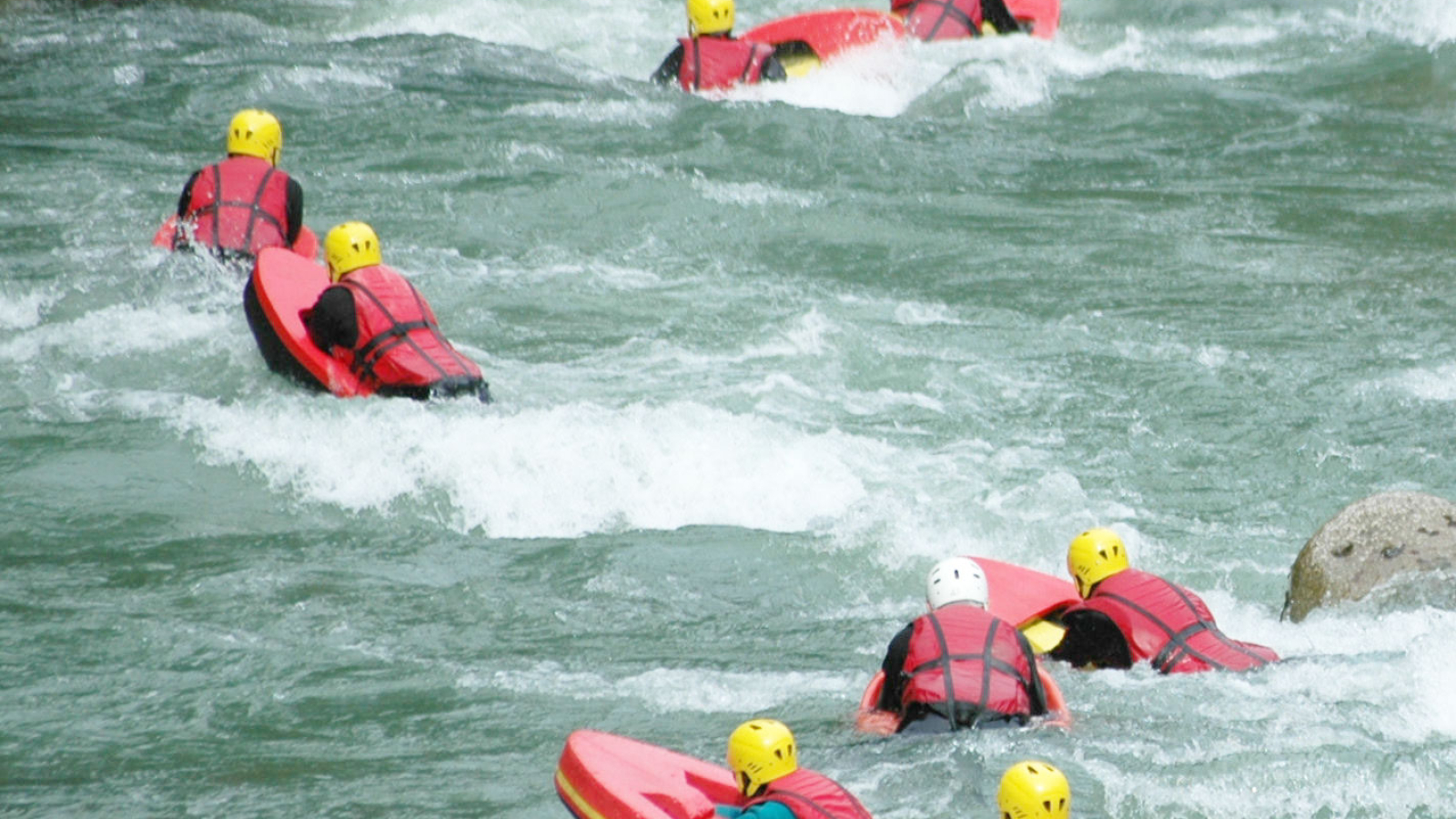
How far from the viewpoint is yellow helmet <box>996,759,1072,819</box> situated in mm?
4523

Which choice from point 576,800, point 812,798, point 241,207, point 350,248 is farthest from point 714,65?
point 812,798

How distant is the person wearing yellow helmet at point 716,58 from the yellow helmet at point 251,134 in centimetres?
406

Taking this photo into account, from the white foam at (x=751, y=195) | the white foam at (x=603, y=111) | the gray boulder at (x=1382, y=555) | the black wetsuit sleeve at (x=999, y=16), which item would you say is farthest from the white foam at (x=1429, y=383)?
the black wetsuit sleeve at (x=999, y=16)

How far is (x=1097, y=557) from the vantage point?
671 centimetres

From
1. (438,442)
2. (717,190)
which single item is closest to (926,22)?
(717,190)

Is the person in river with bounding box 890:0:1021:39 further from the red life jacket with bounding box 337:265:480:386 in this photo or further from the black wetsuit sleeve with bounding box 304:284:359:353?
the black wetsuit sleeve with bounding box 304:284:359:353

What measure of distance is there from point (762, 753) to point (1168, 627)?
2123 mm

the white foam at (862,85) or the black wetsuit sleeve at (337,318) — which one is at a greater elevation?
the white foam at (862,85)

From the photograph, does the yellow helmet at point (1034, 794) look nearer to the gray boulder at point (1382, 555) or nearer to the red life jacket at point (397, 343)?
the gray boulder at point (1382, 555)

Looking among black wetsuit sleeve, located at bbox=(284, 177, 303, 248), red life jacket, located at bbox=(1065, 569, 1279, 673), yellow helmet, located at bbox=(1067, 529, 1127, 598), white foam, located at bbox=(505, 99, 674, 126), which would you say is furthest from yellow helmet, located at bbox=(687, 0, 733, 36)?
red life jacket, located at bbox=(1065, 569, 1279, 673)

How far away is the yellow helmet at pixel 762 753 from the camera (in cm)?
480

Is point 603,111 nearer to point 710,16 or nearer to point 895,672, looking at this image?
point 710,16

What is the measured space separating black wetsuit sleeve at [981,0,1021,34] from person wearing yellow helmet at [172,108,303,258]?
673cm

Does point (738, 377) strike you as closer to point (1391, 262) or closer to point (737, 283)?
point (737, 283)
